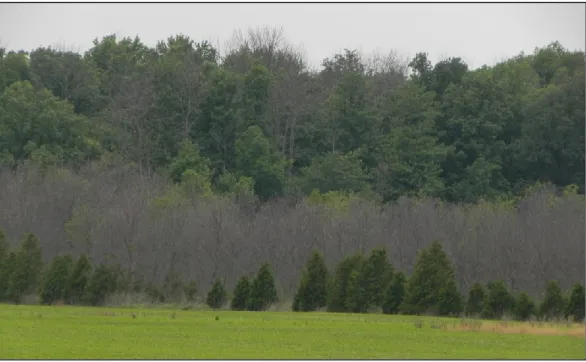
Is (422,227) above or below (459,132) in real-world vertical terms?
below

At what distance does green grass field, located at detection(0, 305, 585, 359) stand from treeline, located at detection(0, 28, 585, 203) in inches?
1247

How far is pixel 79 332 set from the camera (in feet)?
96.1

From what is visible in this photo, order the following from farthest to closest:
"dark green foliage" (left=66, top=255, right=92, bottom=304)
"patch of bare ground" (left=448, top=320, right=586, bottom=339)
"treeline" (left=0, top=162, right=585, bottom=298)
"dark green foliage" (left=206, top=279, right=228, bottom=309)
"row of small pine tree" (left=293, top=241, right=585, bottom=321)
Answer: "treeline" (left=0, top=162, right=585, bottom=298) → "dark green foliage" (left=206, top=279, right=228, bottom=309) → "dark green foliage" (left=66, top=255, right=92, bottom=304) → "row of small pine tree" (left=293, top=241, right=585, bottom=321) → "patch of bare ground" (left=448, top=320, right=586, bottom=339)

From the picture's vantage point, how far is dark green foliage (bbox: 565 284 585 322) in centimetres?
3884

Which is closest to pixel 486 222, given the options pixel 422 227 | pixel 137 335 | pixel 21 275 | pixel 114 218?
pixel 422 227

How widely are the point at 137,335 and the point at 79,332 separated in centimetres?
181

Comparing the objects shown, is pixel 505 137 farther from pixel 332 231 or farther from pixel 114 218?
pixel 114 218

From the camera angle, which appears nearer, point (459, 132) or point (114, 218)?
point (114, 218)

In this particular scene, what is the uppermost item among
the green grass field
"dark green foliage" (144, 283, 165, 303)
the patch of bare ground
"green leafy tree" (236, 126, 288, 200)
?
"green leafy tree" (236, 126, 288, 200)

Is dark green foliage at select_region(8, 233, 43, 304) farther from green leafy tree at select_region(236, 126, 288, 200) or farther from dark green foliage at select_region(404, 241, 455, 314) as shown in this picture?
green leafy tree at select_region(236, 126, 288, 200)

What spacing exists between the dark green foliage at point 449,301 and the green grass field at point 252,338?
266 cm

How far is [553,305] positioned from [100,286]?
19034mm

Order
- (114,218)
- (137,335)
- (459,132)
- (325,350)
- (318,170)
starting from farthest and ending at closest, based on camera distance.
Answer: (459,132) < (318,170) < (114,218) < (137,335) < (325,350)

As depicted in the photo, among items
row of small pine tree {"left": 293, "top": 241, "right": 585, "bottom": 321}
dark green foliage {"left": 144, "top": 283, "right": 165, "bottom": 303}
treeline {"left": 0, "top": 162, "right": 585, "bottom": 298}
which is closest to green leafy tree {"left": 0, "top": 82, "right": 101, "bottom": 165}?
treeline {"left": 0, "top": 162, "right": 585, "bottom": 298}
